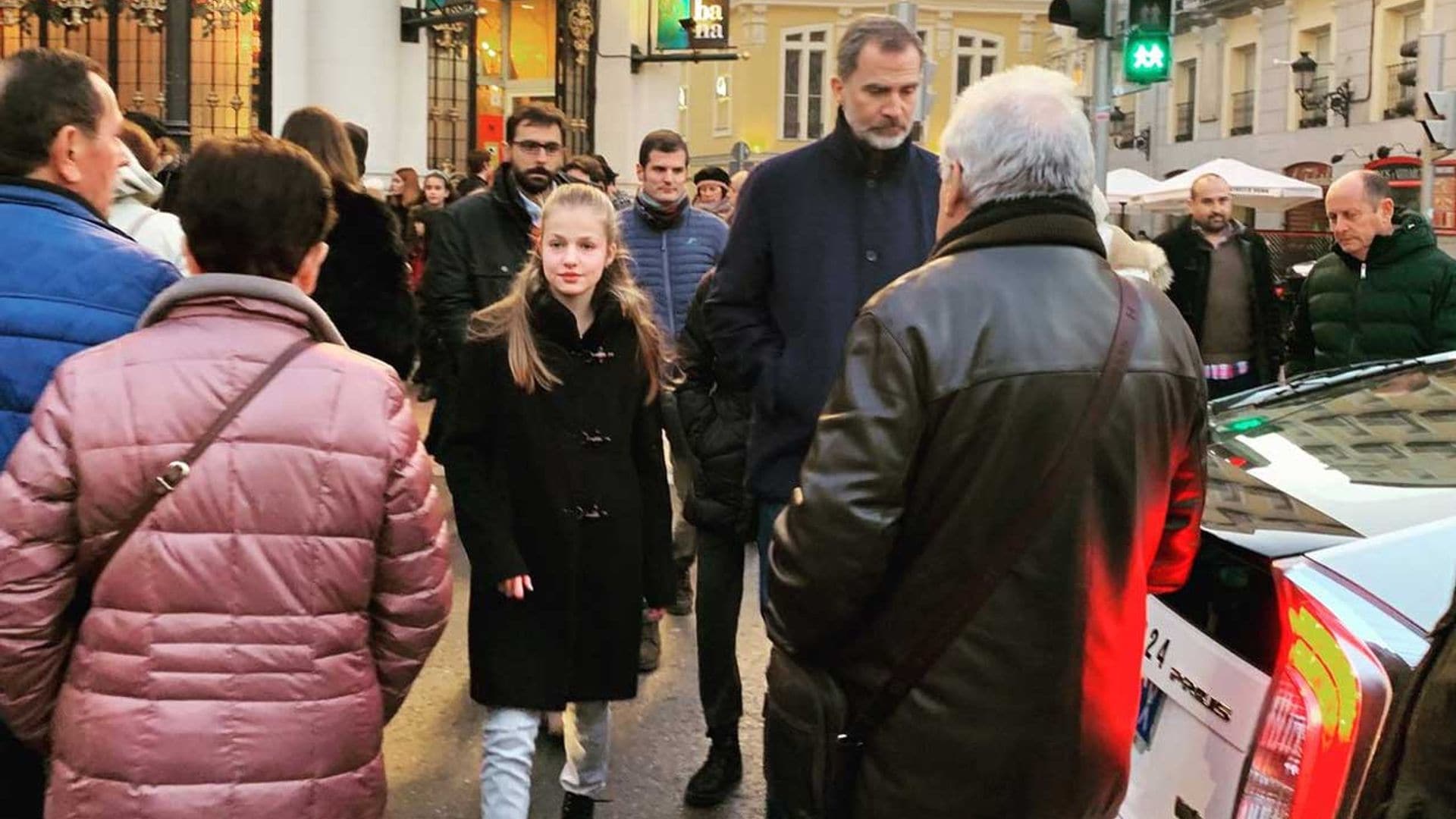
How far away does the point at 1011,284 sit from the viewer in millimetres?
2707

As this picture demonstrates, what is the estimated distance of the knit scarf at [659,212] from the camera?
23.6 ft

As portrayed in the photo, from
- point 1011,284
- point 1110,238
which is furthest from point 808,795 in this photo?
point 1110,238

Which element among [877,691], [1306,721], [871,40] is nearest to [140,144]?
[871,40]

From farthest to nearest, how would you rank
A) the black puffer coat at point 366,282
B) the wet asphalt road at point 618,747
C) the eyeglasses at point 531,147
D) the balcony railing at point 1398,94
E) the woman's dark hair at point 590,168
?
the balcony railing at point 1398,94 → the woman's dark hair at point 590,168 → the eyeglasses at point 531,147 → the wet asphalt road at point 618,747 → the black puffer coat at point 366,282

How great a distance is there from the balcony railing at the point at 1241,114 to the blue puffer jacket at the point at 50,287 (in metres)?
39.1

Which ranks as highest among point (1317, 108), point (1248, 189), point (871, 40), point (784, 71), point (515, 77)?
point (784, 71)

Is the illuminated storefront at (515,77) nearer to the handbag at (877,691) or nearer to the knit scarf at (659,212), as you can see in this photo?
the knit scarf at (659,212)

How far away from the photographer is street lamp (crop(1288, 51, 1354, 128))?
1332 inches

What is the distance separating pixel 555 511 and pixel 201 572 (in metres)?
1.83

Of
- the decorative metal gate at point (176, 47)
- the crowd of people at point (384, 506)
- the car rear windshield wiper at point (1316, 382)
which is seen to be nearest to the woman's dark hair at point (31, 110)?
the crowd of people at point (384, 506)

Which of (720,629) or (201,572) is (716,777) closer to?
(720,629)

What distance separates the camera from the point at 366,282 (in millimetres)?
4996

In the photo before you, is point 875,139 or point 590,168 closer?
point 875,139

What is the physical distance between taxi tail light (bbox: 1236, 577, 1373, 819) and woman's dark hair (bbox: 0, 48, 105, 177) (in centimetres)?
252
